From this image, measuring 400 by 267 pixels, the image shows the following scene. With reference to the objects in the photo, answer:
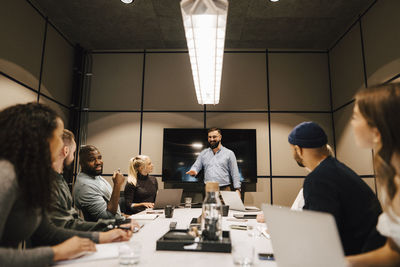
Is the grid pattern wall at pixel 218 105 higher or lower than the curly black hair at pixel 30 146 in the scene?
higher

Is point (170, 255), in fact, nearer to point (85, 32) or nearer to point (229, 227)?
point (229, 227)

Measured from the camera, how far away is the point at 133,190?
3.09m

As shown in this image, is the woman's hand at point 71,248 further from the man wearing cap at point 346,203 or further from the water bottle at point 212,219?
the man wearing cap at point 346,203

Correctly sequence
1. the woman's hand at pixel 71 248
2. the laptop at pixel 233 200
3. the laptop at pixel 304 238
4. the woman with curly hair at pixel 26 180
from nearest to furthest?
1. the laptop at pixel 304 238
2. the woman with curly hair at pixel 26 180
3. the woman's hand at pixel 71 248
4. the laptop at pixel 233 200

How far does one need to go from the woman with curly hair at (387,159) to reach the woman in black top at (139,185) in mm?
2420

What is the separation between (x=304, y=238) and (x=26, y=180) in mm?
984

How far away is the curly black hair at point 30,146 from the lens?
0.97 m

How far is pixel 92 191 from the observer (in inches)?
86.4

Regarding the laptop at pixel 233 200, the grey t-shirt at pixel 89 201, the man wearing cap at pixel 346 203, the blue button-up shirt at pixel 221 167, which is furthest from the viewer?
the blue button-up shirt at pixel 221 167

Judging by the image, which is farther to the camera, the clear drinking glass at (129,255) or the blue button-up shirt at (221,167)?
the blue button-up shirt at (221,167)

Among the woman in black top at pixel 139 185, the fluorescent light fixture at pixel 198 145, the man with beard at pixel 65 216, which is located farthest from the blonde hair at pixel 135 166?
the man with beard at pixel 65 216

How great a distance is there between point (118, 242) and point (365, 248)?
1147 millimetres

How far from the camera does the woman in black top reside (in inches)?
120

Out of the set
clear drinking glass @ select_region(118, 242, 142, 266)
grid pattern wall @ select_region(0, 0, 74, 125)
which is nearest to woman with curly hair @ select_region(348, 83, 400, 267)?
clear drinking glass @ select_region(118, 242, 142, 266)
